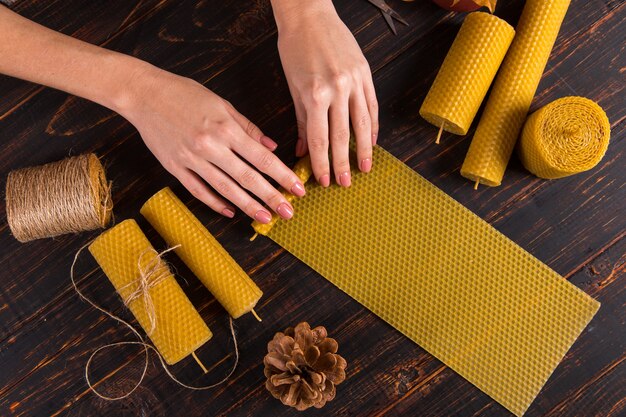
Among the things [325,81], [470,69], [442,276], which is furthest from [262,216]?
[470,69]

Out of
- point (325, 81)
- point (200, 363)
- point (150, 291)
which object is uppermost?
point (325, 81)

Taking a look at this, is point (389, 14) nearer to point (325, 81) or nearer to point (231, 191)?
point (325, 81)

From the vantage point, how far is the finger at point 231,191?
3.02ft

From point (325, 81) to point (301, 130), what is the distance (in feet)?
0.44

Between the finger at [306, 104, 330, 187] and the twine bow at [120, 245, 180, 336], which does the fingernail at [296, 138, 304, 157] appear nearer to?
the finger at [306, 104, 330, 187]

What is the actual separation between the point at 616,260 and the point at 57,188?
1094mm

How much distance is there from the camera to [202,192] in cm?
96

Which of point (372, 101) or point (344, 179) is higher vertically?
point (372, 101)

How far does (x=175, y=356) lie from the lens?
0.95 m

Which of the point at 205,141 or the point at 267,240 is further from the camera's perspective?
the point at 267,240

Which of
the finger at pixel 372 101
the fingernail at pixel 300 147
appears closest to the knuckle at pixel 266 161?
the fingernail at pixel 300 147

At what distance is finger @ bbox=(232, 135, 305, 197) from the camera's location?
91 centimetres

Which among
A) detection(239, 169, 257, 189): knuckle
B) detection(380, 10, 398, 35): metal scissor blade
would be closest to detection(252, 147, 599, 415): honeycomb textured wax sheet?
detection(239, 169, 257, 189): knuckle

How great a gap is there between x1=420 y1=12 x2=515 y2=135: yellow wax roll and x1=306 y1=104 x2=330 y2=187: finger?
8.4 inches
